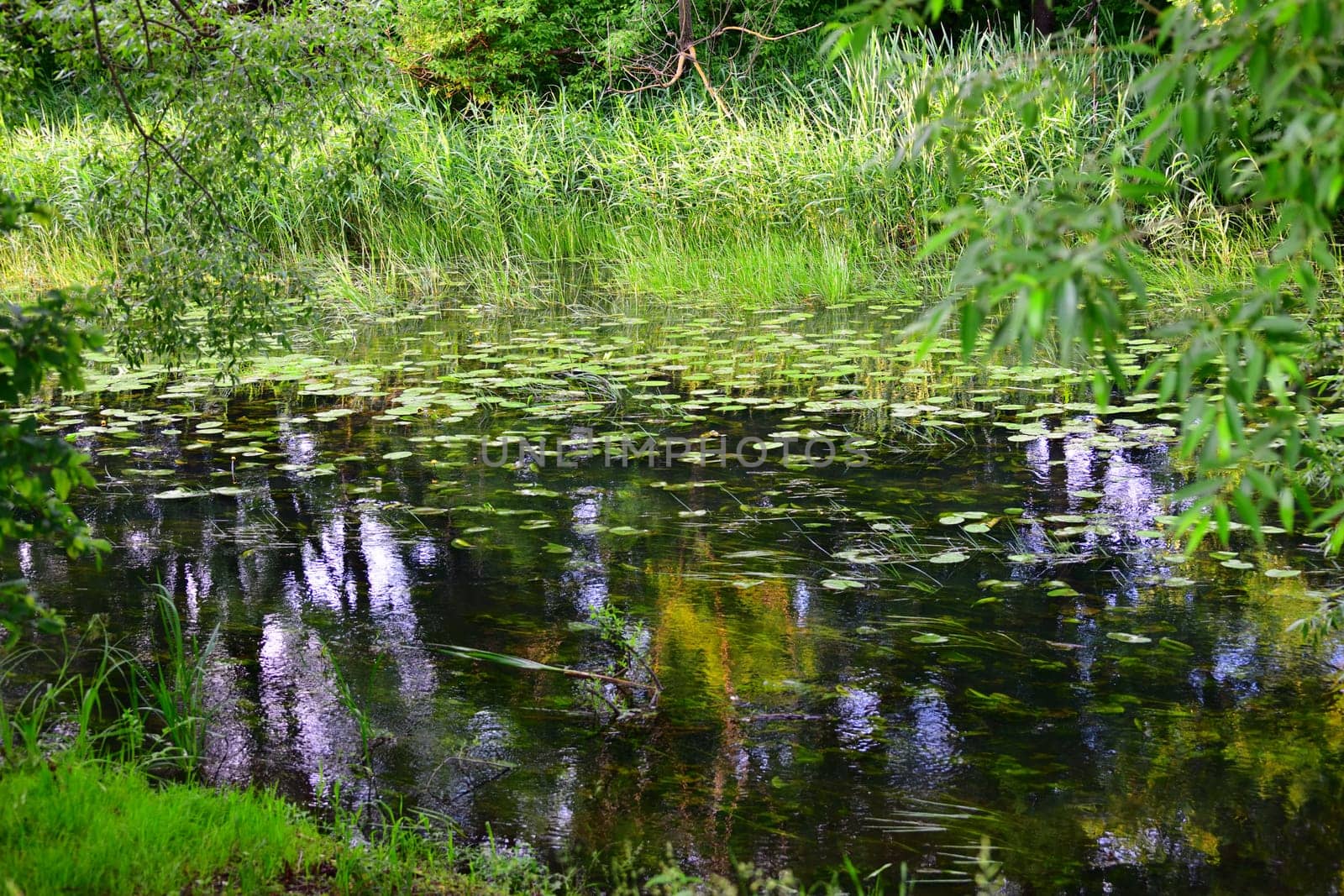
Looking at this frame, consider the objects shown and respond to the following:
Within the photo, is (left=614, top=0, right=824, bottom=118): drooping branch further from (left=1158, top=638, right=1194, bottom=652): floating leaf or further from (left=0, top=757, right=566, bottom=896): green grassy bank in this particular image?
(left=0, top=757, right=566, bottom=896): green grassy bank

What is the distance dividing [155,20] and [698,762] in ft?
10.6

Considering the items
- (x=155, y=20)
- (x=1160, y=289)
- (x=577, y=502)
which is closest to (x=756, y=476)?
(x=577, y=502)

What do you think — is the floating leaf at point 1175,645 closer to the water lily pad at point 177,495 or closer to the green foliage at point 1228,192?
the green foliage at point 1228,192

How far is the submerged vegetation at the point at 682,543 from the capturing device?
1775 mm

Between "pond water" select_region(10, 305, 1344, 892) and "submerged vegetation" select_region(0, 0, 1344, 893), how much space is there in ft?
0.06

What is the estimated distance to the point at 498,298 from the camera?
9.95 meters

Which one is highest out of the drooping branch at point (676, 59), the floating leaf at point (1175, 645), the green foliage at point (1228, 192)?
the drooping branch at point (676, 59)

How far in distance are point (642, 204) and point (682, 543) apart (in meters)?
7.24

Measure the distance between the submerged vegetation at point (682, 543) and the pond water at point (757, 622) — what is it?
0.02m

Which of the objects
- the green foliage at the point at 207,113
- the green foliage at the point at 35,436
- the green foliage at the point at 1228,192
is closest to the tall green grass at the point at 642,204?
the green foliage at the point at 207,113

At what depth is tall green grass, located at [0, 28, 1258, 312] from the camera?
32.1 feet

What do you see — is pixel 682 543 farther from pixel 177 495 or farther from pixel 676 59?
pixel 676 59

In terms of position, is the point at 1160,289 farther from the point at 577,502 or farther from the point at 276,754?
the point at 276,754

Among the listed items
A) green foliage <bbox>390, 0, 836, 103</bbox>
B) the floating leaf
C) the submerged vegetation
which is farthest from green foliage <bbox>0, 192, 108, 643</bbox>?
green foliage <bbox>390, 0, 836, 103</bbox>
